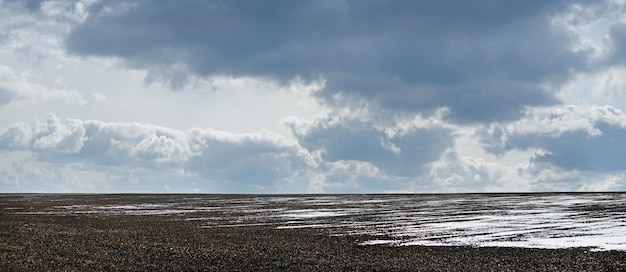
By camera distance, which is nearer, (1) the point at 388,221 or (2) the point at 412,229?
(2) the point at 412,229

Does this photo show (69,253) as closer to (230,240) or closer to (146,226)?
(230,240)

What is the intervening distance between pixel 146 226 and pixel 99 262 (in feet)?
60.1

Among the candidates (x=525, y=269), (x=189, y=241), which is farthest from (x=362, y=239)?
(x=525, y=269)

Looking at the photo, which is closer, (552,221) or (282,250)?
(282,250)

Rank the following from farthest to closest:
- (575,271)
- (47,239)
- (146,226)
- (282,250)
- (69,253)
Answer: (146,226), (47,239), (282,250), (69,253), (575,271)

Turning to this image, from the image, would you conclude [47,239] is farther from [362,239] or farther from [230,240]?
[362,239]

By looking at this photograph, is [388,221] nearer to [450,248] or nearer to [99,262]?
[450,248]

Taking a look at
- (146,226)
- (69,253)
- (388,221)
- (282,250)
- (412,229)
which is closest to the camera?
(69,253)

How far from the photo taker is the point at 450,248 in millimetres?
31234

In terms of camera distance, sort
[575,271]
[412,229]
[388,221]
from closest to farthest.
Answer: [575,271] < [412,229] < [388,221]

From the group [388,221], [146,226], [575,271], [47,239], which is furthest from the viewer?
A: [388,221]

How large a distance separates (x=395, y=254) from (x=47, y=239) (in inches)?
690

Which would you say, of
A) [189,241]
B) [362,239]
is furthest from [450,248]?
[189,241]

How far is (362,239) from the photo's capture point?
3550 centimetres
